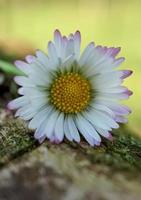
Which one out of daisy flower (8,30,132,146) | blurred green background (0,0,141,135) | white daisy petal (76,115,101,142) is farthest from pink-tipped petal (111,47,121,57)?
blurred green background (0,0,141,135)

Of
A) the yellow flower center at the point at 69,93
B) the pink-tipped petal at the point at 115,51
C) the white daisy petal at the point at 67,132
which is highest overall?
the pink-tipped petal at the point at 115,51

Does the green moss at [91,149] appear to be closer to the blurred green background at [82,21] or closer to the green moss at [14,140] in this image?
the green moss at [14,140]

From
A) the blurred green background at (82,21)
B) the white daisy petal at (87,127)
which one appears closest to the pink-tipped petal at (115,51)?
the white daisy petal at (87,127)

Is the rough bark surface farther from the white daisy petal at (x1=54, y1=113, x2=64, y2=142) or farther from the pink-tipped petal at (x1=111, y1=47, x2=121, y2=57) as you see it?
the pink-tipped petal at (x1=111, y1=47, x2=121, y2=57)

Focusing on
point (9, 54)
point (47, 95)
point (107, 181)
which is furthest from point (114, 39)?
point (107, 181)

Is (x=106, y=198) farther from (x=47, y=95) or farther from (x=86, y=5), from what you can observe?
(x=86, y=5)

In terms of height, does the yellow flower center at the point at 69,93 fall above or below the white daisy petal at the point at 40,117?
above

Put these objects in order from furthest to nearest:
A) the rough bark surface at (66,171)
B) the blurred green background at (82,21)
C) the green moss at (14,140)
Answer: the blurred green background at (82,21)
the green moss at (14,140)
the rough bark surface at (66,171)
